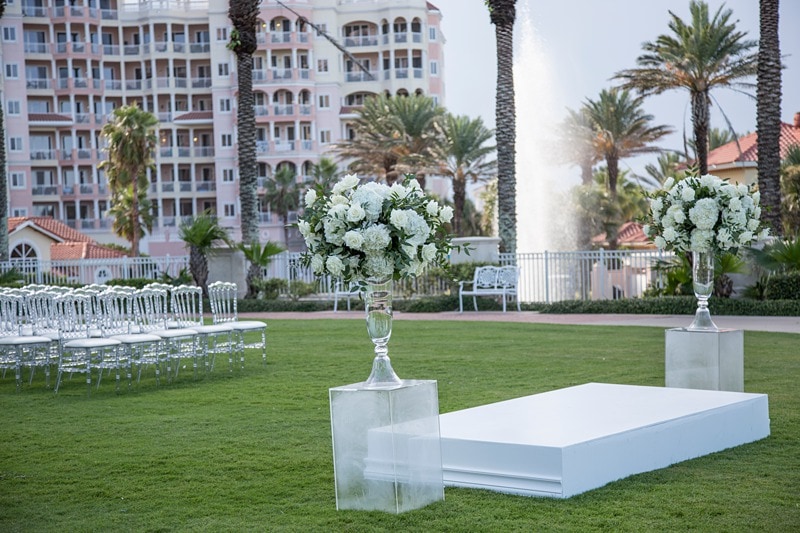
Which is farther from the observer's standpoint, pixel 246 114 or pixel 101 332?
pixel 246 114

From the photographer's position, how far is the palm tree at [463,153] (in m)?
49.9

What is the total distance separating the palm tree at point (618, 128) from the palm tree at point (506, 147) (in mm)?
24529

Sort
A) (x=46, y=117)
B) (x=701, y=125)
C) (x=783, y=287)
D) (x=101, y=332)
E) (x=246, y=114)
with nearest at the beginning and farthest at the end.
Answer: (x=101, y=332) → (x=783, y=287) → (x=246, y=114) → (x=701, y=125) → (x=46, y=117)

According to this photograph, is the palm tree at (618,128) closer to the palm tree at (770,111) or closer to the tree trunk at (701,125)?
the tree trunk at (701,125)

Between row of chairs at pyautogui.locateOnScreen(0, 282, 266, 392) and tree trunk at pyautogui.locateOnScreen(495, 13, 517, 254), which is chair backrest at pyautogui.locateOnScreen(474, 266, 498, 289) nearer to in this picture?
tree trunk at pyautogui.locateOnScreen(495, 13, 517, 254)

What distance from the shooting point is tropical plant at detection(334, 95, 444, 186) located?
52.0 meters

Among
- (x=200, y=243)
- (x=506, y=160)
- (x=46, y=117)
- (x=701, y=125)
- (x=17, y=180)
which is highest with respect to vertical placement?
(x=46, y=117)

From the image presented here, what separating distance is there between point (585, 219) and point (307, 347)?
112 feet

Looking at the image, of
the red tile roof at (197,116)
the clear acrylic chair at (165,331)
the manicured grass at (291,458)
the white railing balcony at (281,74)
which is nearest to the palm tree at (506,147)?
the manicured grass at (291,458)

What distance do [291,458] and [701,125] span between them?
2883cm

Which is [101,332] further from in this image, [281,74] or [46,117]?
[46,117]

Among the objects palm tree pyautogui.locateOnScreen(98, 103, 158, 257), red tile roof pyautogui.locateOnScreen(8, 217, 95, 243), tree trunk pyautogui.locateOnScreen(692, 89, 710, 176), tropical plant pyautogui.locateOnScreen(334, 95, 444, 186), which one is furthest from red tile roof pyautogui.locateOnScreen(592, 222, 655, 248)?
red tile roof pyautogui.locateOnScreen(8, 217, 95, 243)

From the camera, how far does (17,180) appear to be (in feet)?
258

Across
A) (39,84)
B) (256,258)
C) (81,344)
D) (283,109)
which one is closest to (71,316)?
(81,344)
